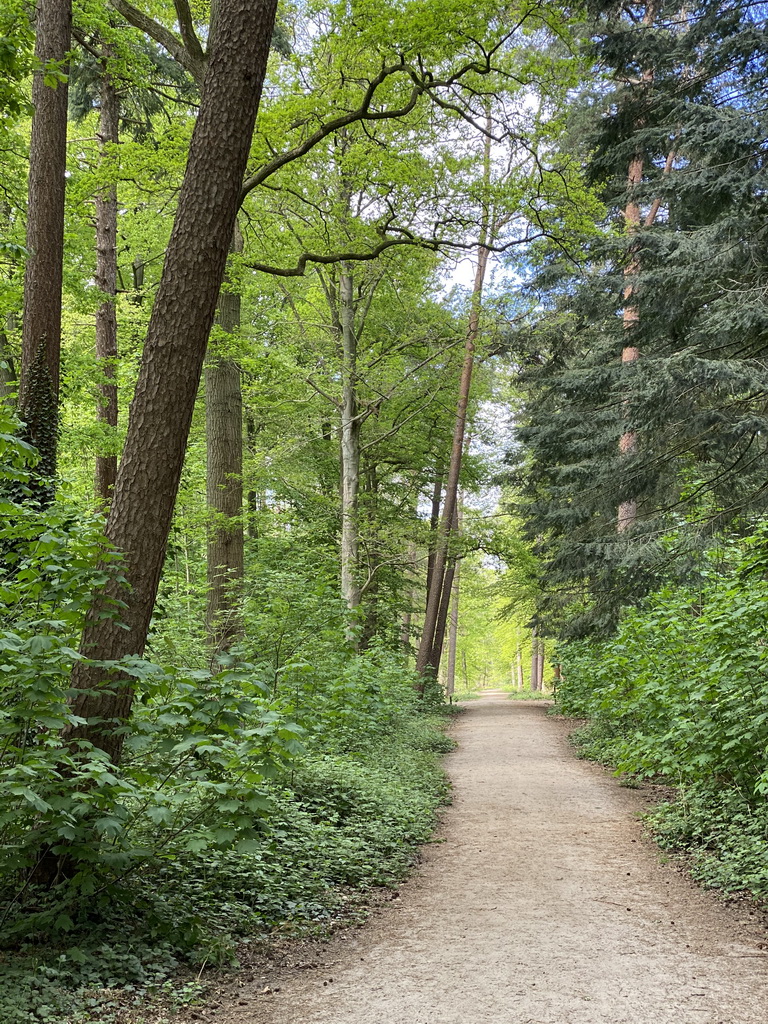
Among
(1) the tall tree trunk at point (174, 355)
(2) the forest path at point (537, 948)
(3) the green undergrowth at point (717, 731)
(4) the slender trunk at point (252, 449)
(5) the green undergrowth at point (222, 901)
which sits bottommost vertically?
(2) the forest path at point (537, 948)

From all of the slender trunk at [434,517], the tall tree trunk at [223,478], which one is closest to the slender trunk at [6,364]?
the tall tree trunk at [223,478]

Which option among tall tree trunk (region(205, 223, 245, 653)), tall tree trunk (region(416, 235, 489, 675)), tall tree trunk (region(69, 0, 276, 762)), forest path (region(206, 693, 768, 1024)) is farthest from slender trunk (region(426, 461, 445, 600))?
tall tree trunk (region(69, 0, 276, 762))

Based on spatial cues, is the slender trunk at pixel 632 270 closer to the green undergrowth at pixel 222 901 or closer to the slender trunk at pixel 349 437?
the slender trunk at pixel 349 437

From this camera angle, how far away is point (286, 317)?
1811cm

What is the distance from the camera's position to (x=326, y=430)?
19.6 m

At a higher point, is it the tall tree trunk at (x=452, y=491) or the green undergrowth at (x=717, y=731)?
the tall tree trunk at (x=452, y=491)

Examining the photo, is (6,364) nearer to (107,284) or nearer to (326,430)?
(107,284)

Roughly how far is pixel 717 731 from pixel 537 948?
2.68 meters

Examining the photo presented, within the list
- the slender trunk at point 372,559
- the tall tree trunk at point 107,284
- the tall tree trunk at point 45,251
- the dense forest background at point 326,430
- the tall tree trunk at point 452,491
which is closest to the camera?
the dense forest background at point 326,430

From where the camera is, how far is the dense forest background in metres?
3.91

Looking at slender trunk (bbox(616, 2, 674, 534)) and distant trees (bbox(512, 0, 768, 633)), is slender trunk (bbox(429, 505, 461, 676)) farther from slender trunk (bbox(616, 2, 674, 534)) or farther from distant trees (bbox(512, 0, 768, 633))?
slender trunk (bbox(616, 2, 674, 534))

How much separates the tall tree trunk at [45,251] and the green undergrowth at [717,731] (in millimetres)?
7175

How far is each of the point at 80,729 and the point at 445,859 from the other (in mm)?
3660

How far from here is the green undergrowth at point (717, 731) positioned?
18.2 feet
